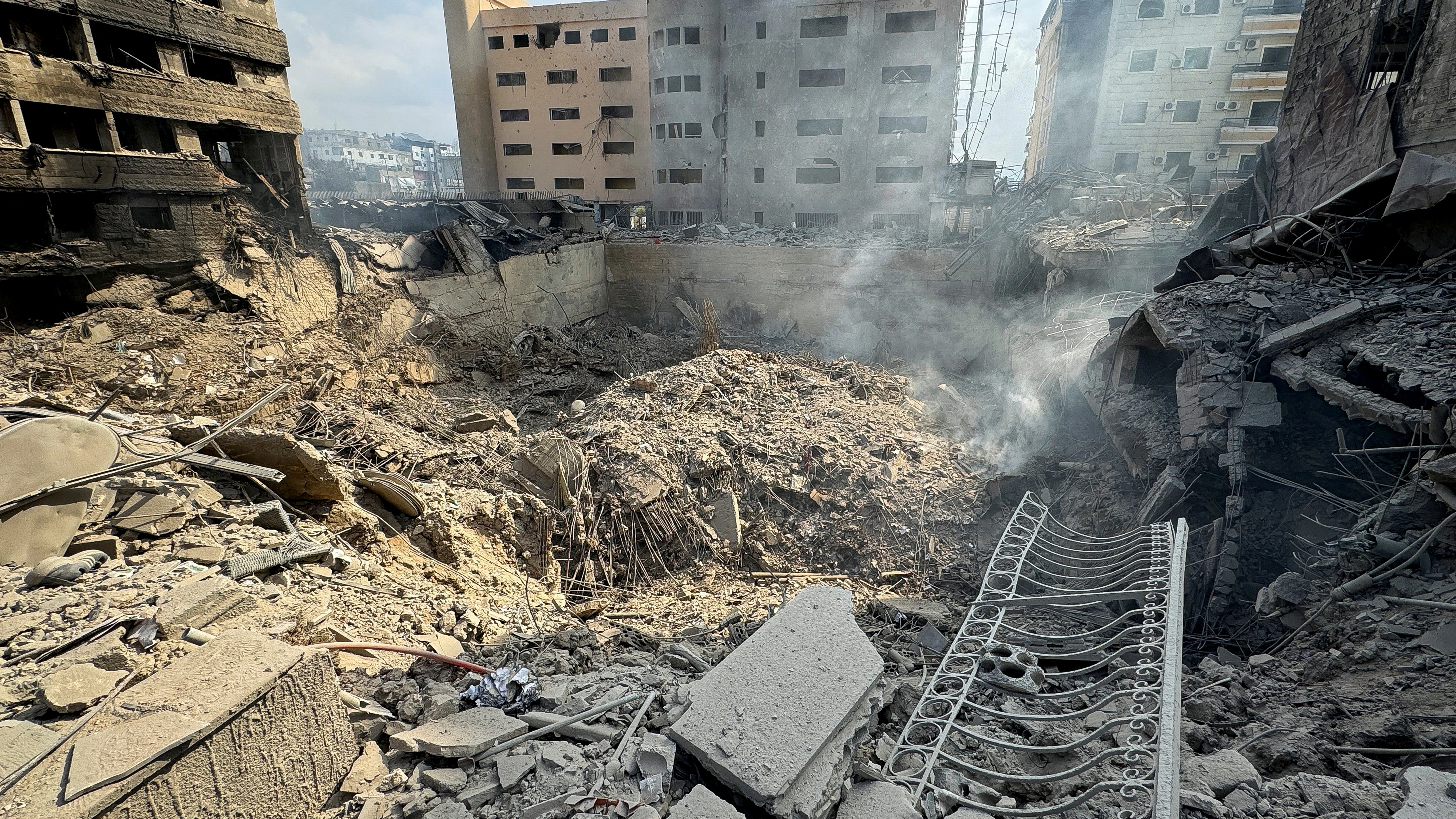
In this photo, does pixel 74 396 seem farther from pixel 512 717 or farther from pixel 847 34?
pixel 847 34

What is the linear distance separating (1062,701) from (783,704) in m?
1.84

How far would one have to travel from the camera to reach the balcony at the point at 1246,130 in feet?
81.3

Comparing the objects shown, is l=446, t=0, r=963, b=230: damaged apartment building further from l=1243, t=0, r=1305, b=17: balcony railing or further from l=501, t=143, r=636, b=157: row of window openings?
l=1243, t=0, r=1305, b=17: balcony railing

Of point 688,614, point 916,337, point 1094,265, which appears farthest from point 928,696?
point 916,337

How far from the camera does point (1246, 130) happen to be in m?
24.9

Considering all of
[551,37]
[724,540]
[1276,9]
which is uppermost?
[551,37]

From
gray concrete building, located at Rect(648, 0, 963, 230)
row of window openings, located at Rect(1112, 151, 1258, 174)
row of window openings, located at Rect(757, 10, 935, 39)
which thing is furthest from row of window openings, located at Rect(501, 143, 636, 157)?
row of window openings, located at Rect(1112, 151, 1258, 174)

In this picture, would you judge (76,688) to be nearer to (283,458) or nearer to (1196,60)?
(283,458)

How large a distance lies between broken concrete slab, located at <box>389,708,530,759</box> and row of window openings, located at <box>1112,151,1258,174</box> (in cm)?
3013

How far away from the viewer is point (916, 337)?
15164 mm

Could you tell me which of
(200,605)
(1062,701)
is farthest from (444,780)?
(1062,701)

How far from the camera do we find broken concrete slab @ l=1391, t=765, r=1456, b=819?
2.28 meters

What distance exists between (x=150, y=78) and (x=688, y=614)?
973 cm

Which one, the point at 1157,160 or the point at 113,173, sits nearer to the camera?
the point at 113,173
